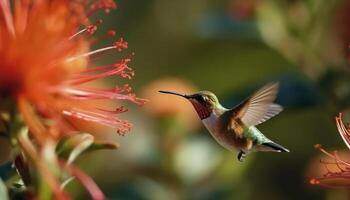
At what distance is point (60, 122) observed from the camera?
2441 mm

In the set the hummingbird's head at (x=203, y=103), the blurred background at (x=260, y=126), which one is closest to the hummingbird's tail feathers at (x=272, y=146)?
the hummingbird's head at (x=203, y=103)

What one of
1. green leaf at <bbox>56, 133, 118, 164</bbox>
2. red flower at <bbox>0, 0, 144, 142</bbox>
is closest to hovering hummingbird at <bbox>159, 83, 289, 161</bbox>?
red flower at <bbox>0, 0, 144, 142</bbox>

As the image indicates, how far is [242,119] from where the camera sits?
3191mm

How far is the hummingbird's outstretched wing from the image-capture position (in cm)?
314

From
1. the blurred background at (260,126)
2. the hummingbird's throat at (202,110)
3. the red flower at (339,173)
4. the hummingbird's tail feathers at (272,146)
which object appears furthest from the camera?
the blurred background at (260,126)

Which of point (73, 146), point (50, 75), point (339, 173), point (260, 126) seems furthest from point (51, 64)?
point (260, 126)

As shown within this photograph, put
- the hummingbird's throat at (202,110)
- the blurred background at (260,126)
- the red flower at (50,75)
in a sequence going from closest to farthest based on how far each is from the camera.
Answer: the red flower at (50,75) → the hummingbird's throat at (202,110) → the blurred background at (260,126)

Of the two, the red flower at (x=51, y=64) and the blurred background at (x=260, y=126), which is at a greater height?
the red flower at (x=51, y=64)

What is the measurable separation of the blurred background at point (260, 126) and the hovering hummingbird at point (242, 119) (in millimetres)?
439

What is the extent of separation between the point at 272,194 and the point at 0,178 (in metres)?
3.28

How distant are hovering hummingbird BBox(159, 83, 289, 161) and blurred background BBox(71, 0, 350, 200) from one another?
44 cm

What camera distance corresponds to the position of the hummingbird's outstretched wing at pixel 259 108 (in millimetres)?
3137

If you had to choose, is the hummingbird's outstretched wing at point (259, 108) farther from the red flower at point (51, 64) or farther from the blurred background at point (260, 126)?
the red flower at point (51, 64)

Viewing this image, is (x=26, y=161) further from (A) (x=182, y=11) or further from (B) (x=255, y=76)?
(A) (x=182, y=11)
